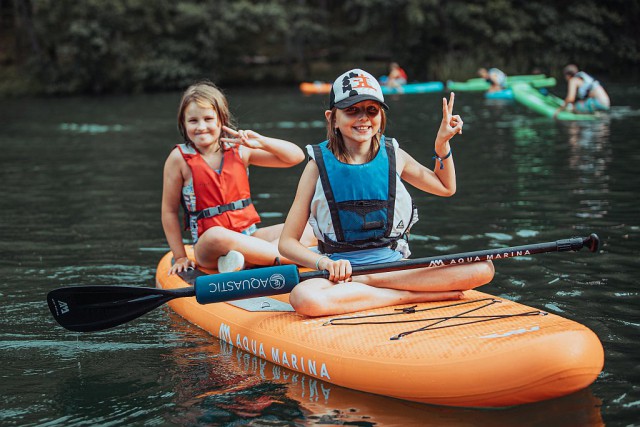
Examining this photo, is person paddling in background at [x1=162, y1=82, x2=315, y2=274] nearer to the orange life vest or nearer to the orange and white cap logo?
the orange life vest

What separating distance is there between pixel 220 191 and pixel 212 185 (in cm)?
6

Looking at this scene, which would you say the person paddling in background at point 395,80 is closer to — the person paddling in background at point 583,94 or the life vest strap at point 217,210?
the person paddling in background at point 583,94

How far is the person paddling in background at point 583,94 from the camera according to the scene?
14000 millimetres

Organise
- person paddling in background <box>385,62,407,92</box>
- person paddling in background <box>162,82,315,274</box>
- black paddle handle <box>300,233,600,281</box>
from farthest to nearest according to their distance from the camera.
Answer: person paddling in background <box>385,62,407,92</box>, person paddling in background <box>162,82,315,274</box>, black paddle handle <box>300,233,600,281</box>

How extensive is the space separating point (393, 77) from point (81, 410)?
1925 centimetres

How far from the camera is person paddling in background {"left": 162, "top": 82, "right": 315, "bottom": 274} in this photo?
14.9ft

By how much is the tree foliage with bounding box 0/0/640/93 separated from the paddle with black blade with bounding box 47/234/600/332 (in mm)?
21640

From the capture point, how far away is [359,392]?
3410 millimetres

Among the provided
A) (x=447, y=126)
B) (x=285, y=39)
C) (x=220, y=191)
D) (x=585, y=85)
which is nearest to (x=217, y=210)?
(x=220, y=191)

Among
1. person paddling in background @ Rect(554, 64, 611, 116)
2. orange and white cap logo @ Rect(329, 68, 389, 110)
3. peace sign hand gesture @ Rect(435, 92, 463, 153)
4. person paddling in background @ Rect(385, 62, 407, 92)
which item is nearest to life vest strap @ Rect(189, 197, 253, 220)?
orange and white cap logo @ Rect(329, 68, 389, 110)

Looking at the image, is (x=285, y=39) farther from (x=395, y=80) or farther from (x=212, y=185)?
(x=212, y=185)

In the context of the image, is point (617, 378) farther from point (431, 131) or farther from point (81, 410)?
point (431, 131)

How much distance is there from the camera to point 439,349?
10.6 ft

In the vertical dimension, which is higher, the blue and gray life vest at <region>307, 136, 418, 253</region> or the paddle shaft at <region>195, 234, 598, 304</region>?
the blue and gray life vest at <region>307, 136, 418, 253</region>
